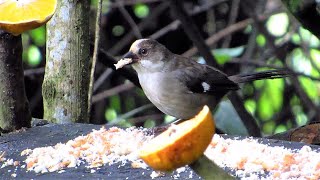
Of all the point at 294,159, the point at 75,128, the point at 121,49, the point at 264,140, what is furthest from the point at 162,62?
the point at 121,49

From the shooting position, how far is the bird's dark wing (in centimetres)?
423

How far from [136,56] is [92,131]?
3.96ft

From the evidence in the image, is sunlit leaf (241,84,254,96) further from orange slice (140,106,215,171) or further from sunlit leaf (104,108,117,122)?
orange slice (140,106,215,171)

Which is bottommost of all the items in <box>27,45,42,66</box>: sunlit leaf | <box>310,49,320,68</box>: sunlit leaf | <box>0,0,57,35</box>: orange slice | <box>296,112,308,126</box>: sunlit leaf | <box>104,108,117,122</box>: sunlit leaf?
<box>296,112,308,126</box>: sunlit leaf

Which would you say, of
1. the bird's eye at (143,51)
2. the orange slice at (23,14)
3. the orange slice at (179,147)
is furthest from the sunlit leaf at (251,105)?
the orange slice at (179,147)

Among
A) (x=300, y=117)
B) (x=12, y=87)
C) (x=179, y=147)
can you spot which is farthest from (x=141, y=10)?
(x=179, y=147)

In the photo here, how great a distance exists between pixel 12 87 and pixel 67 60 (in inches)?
24.2

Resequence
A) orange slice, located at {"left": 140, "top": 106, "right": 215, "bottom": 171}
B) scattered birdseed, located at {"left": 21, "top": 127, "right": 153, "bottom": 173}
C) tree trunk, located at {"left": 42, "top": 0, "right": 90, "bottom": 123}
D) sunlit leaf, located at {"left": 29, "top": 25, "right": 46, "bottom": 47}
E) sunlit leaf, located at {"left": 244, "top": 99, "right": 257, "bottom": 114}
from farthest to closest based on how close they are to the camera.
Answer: sunlit leaf, located at {"left": 244, "top": 99, "right": 257, "bottom": 114} → sunlit leaf, located at {"left": 29, "top": 25, "right": 46, "bottom": 47} → tree trunk, located at {"left": 42, "top": 0, "right": 90, "bottom": 123} → scattered birdseed, located at {"left": 21, "top": 127, "right": 153, "bottom": 173} → orange slice, located at {"left": 140, "top": 106, "right": 215, "bottom": 171}

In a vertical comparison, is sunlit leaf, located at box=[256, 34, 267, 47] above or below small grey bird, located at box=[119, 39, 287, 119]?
below

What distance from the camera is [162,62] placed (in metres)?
4.25

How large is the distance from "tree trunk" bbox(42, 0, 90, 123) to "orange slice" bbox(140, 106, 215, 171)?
2357 millimetres

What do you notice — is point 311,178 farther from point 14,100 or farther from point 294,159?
point 14,100

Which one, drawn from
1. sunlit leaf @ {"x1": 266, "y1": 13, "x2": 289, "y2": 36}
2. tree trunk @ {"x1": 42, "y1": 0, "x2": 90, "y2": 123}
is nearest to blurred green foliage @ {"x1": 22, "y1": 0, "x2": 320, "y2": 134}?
sunlit leaf @ {"x1": 266, "y1": 13, "x2": 289, "y2": 36}

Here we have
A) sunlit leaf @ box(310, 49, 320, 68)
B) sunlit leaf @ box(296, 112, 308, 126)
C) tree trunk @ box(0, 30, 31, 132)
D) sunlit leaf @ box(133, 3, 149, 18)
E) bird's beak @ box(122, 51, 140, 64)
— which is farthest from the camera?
sunlit leaf @ box(133, 3, 149, 18)
